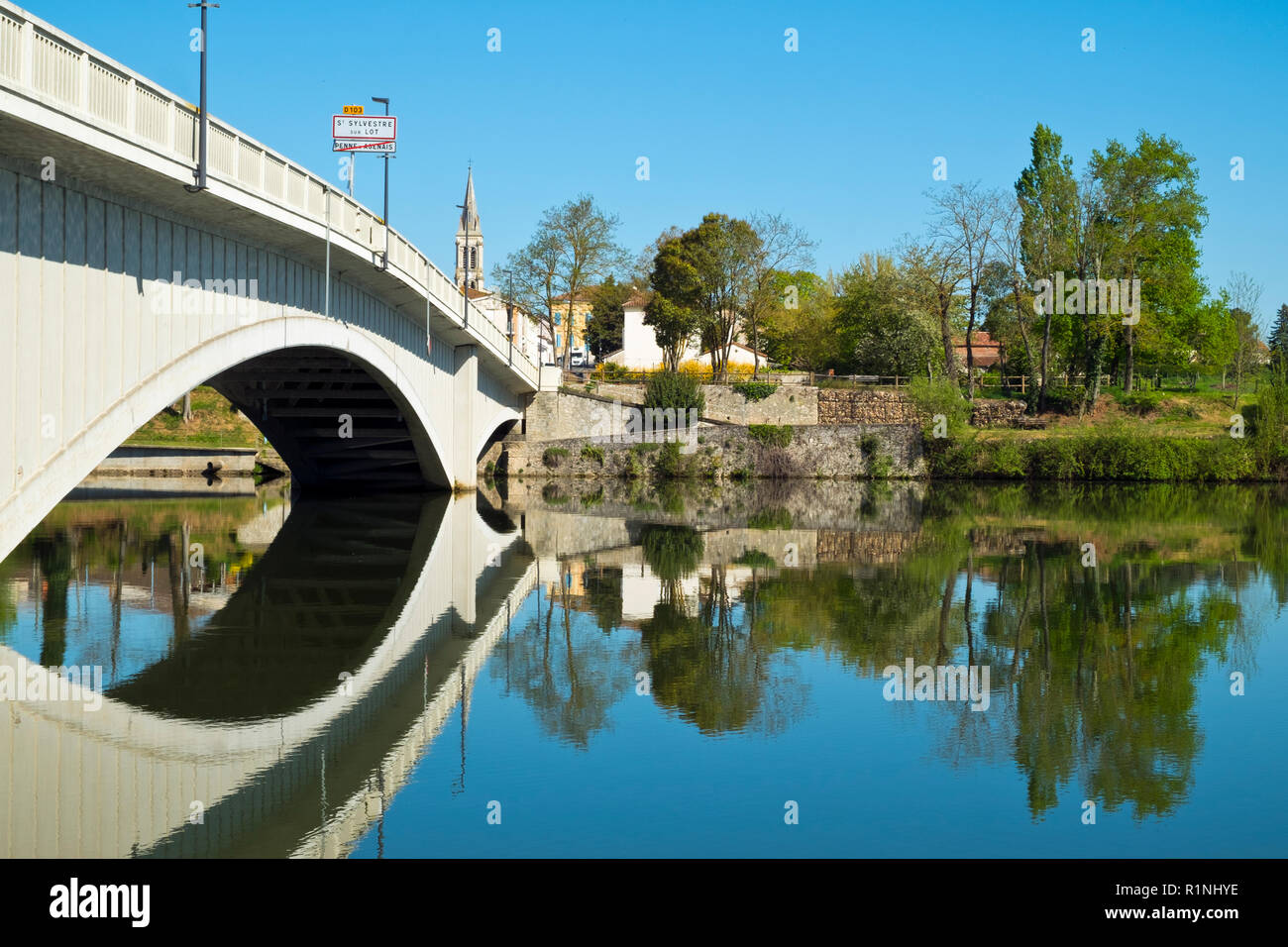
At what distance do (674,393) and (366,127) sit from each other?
94.1ft

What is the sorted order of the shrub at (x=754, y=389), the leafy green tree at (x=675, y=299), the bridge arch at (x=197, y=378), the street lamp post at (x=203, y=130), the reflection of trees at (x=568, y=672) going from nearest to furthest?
1. the reflection of trees at (x=568, y=672)
2. the bridge arch at (x=197, y=378)
3. the street lamp post at (x=203, y=130)
4. the shrub at (x=754, y=389)
5. the leafy green tree at (x=675, y=299)

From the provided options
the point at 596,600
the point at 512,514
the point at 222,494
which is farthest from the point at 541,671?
the point at 222,494

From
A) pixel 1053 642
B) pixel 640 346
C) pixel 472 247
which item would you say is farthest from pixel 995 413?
pixel 472 247

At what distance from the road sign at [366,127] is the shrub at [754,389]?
33.6 m

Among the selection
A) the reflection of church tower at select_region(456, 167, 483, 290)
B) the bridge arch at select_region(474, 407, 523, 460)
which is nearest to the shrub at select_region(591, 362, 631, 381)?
the bridge arch at select_region(474, 407, 523, 460)

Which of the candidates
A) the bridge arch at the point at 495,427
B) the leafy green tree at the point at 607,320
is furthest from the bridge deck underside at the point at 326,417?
the leafy green tree at the point at 607,320

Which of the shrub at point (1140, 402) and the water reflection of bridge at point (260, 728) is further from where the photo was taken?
the shrub at point (1140, 402)

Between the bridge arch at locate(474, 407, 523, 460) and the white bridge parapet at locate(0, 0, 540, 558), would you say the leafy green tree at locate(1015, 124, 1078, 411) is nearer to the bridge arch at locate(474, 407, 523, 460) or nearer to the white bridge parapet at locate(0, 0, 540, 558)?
the bridge arch at locate(474, 407, 523, 460)

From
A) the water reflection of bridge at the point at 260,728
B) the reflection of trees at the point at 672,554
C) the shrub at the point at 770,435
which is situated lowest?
the water reflection of bridge at the point at 260,728

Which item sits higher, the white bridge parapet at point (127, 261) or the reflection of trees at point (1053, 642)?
the white bridge parapet at point (127, 261)

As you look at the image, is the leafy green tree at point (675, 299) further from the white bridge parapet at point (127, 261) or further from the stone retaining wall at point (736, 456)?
Result: the white bridge parapet at point (127, 261)

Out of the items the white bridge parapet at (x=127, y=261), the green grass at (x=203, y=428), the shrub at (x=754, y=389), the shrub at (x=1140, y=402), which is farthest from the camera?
the shrub at (x=1140, y=402)

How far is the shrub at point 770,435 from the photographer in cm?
5559

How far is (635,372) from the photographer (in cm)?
6931
